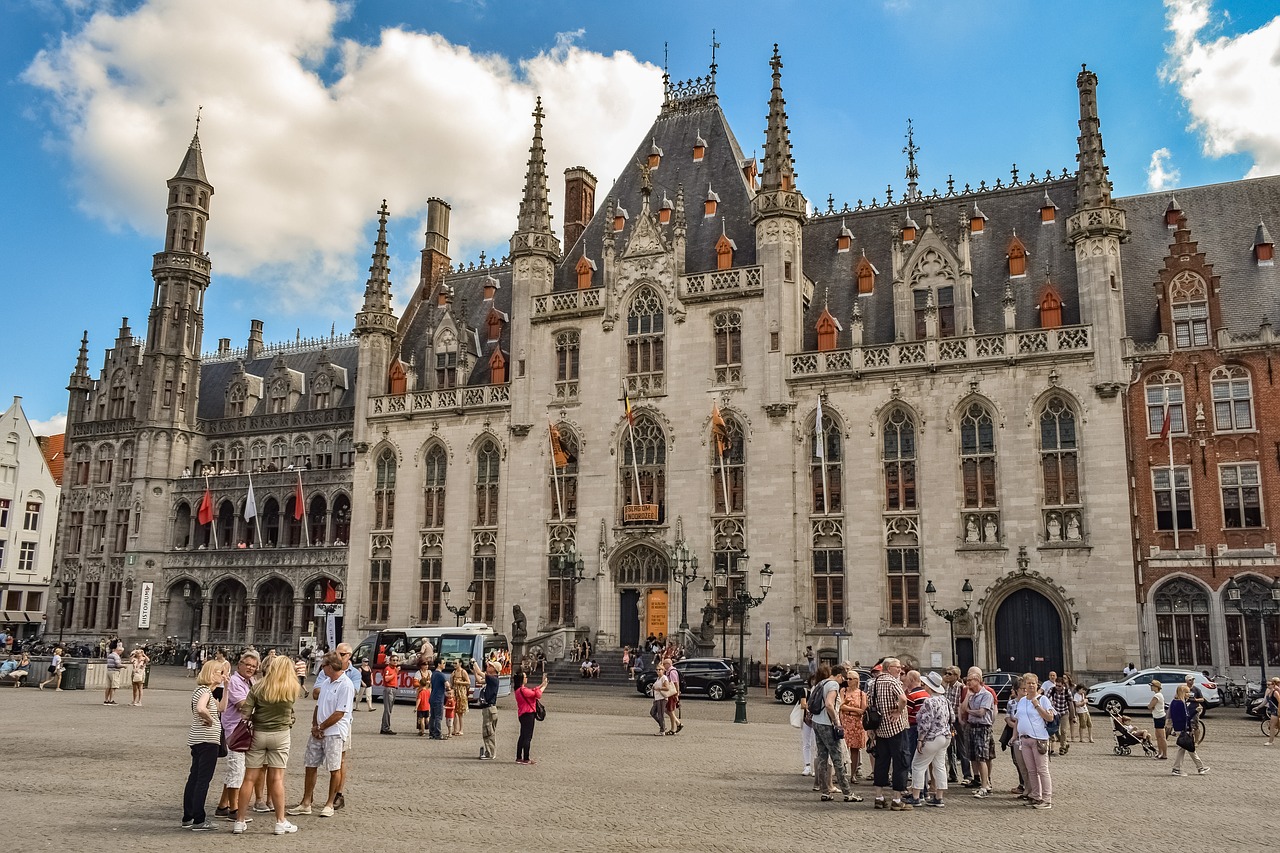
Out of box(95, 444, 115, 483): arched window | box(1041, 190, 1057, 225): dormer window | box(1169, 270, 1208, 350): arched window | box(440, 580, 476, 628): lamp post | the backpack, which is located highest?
box(1041, 190, 1057, 225): dormer window

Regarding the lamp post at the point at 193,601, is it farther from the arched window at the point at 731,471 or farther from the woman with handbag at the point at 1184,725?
the woman with handbag at the point at 1184,725

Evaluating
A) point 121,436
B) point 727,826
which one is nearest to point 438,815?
point 727,826

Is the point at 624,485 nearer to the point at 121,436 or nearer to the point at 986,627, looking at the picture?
the point at 986,627

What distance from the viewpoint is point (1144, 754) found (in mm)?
23312

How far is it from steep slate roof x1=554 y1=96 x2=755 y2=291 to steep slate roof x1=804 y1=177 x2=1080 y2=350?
3906 millimetres

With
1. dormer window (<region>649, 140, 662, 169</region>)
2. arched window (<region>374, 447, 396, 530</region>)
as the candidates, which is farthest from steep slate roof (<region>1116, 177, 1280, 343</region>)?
arched window (<region>374, 447, 396, 530</region>)

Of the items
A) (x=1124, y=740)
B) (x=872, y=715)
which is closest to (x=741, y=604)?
(x=1124, y=740)

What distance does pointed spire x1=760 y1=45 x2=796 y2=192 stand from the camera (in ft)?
155

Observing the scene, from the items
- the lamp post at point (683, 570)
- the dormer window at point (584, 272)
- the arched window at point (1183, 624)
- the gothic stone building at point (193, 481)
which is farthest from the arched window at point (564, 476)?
the arched window at point (1183, 624)

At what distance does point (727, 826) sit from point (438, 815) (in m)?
3.67

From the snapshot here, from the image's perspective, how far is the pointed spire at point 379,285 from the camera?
2184 inches

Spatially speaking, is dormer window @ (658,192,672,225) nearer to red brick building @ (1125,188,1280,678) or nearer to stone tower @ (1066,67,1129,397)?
stone tower @ (1066,67,1129,397)

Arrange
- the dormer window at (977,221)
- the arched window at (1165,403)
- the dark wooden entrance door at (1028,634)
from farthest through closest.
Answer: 1. the dormer window at (977,221)
2. the dark wooden entrance door at (1028,634)
3. the arched window at (1165,403)

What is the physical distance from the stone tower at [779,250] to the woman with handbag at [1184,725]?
26.2 m
